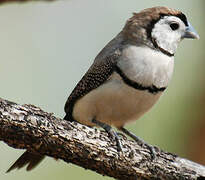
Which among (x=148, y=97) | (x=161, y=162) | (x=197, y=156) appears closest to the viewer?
(x=161, y=162)

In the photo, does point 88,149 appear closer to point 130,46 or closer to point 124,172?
point 124,172

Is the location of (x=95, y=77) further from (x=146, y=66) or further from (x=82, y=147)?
(x=82, y=147)

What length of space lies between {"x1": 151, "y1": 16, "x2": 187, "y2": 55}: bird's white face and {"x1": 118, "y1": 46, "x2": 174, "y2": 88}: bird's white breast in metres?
0.15

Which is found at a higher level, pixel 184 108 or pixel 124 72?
pixel 124 72

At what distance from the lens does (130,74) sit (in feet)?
17.5

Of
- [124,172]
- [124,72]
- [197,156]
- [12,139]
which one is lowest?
[197,156]

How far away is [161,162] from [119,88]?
2.89ft

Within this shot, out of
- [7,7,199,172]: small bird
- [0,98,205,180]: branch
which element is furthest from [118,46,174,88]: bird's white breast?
[0,98,205,180]: branch

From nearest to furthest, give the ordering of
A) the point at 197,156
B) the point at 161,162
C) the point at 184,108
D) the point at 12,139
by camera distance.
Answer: the point at 12,139 < the point at 161,162 < the point at 197,156 < the point at 184,108

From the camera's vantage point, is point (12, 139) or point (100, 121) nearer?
point (12, 139)

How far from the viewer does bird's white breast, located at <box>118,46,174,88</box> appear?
5336 millimetres

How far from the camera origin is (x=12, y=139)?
436cm

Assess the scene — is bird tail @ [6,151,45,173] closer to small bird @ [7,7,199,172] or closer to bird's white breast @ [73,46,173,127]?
small bird @ [7,7,199,172]

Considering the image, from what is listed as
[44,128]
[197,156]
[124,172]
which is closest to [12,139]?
[44,128]
